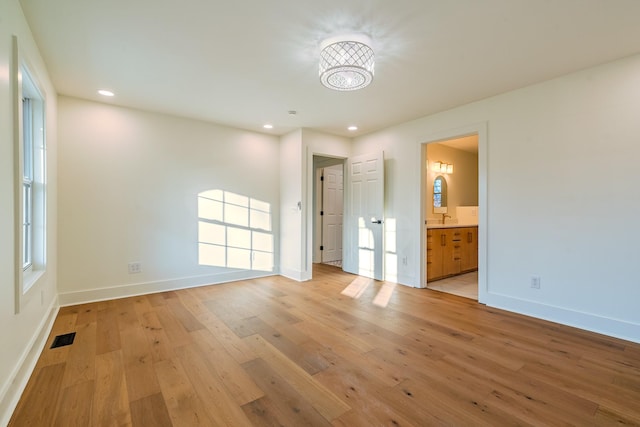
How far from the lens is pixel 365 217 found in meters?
4.82

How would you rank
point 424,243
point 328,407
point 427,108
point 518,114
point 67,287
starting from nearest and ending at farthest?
1. point 328,407
2. point 518,114
3. point 67,287
4. point 427,108
5. point 424,243

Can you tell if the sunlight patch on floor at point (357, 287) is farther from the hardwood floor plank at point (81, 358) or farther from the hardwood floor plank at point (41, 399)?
the hardwood floor plank at point (41, 399)

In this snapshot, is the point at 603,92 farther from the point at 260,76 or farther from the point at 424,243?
the point at 260,76

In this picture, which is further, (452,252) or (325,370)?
(452,252)

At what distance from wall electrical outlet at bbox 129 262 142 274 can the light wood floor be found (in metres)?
0.65

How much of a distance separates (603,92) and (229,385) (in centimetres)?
386

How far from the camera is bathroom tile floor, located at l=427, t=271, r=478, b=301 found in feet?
12.8

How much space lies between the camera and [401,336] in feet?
8.31

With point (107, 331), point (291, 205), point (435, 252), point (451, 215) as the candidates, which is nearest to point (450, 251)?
point (435, 252)

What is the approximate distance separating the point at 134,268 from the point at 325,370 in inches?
118

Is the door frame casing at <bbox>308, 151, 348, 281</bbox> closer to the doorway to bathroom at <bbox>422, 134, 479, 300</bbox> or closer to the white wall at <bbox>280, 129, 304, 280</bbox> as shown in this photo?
the white wall at <bbox>280, 129, 304, 280</bbox>

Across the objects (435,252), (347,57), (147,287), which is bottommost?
(147,287)

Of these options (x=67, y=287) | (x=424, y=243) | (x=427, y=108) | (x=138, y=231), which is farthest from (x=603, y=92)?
(x=67, y=287)

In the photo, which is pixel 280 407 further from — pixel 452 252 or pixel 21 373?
pixel 452 252
